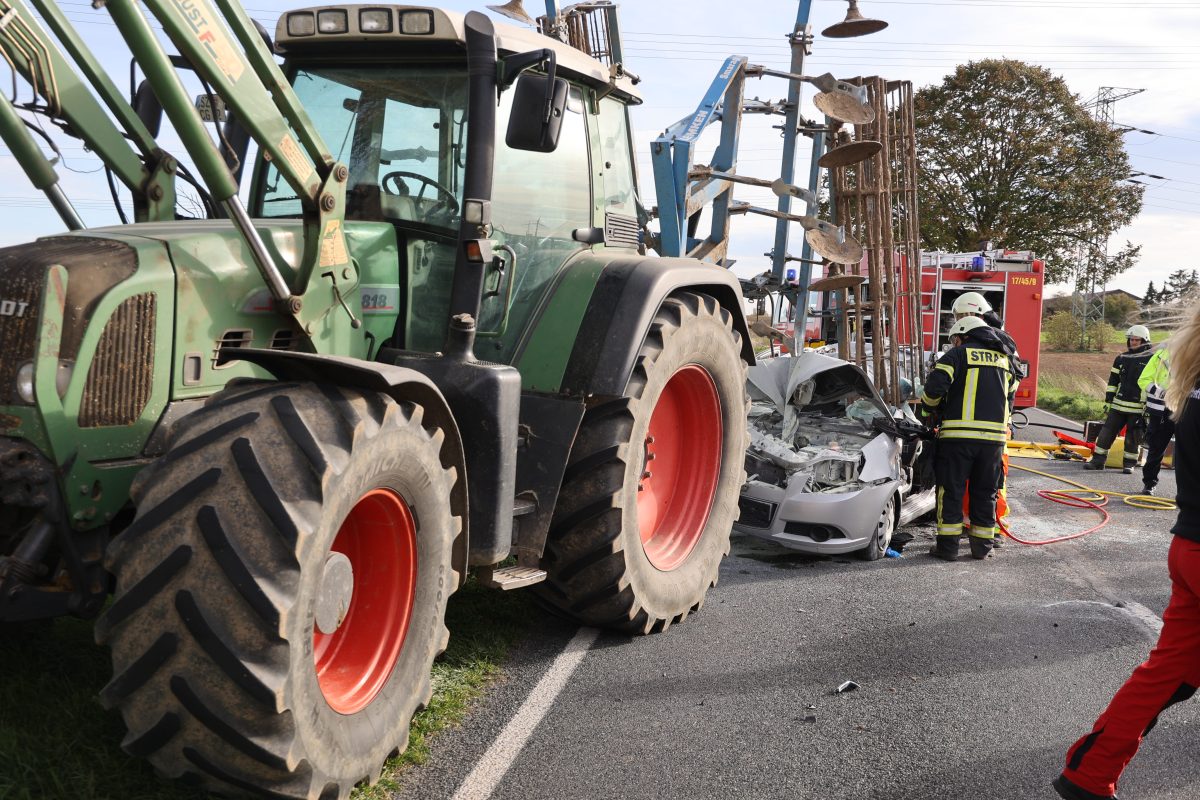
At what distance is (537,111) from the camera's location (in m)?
3.52

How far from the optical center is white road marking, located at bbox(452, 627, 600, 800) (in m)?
3.39

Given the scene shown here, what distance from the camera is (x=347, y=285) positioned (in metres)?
3.72

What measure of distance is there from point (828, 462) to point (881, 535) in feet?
2.08

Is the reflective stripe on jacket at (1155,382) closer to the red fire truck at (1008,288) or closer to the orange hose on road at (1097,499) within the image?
the orange hose on road at (1097,499)

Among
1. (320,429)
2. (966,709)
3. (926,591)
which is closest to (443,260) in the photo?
(320,429)

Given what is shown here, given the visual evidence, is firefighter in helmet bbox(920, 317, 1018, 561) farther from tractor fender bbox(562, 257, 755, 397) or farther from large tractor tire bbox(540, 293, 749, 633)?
tractor fender bbox(562, 257, 755, 397)

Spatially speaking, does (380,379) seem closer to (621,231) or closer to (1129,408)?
(621,231)

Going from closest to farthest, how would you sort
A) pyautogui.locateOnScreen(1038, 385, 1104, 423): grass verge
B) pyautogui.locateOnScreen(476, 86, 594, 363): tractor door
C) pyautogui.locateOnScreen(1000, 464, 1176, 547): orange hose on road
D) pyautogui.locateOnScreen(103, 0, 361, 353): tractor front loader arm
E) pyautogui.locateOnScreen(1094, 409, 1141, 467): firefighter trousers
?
pyautogui.locateOnScreen(103, 0, 361, 353): tractor front loader arm
pyautogui.locateOnScreen(476, 86, 594, 363): tractor door
pyautogui.locateOnScreen(1000, 464, 1176, 547): orange hose on road
pyautogui.locateOnScreen(1094, 409, 1141, 467): firefighter trousers
pyautogui.locateOnScreen(1038, 385, 1104, 423): grass verge

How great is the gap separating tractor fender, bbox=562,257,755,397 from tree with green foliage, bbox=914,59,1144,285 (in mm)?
30735

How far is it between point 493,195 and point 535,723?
7.27 ft

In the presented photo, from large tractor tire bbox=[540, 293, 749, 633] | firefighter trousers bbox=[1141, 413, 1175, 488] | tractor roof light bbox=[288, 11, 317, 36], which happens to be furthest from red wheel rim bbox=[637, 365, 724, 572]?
firefighter trousers bbox=[1141, 413, 1175, 488]

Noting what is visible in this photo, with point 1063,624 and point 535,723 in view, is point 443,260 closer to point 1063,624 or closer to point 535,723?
point 535,723

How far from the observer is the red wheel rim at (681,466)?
541cm

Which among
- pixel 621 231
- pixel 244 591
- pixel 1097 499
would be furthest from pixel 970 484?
pixel 244 591
